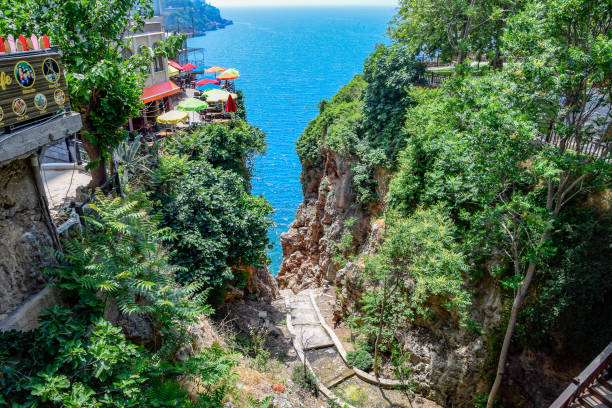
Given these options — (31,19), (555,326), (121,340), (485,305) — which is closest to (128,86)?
(31,19)

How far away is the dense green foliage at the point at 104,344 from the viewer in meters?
6.79

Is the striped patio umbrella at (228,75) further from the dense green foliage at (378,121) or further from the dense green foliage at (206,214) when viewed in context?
the dense green foliage at (206,214)

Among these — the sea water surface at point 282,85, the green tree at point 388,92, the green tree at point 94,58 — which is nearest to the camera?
the green tree at point 94,58

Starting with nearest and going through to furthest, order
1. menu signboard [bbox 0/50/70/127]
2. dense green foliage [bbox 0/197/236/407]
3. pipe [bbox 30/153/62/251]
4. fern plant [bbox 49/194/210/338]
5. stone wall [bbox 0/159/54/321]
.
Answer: dense green foliage [bbox 0/197/236/407], menu signboard [bbox 0/50/70/127], stone wall [bbox 0/159/54/321], fern plant [bbox 49/194/210/338], pipe [bbox 30/153/62/251]

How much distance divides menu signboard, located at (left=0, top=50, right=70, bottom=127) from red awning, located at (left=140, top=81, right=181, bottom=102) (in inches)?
627

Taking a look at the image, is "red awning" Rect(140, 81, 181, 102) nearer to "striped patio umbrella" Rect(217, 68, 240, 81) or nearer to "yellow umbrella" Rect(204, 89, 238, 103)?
"yellow umbrella" Rect(204, 89, 238, 103)

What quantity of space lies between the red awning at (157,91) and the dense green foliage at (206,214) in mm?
4644

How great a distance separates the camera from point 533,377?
41.6 feet

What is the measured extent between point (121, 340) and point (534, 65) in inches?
468

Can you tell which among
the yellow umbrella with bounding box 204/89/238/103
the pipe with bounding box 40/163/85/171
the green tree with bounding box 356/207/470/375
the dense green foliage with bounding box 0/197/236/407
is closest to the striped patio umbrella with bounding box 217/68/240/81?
the yellow umbrella with bounding box 204/89/238/103

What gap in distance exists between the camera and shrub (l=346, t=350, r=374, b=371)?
16.8 m

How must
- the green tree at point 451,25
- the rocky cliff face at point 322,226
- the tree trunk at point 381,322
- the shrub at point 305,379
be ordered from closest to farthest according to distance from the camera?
the tree trunk at point 381,322, the shrub at point 305,379, the green tree at point 451,25, the rocky cliff face at point 322,226

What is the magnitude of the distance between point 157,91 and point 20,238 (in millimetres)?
18859

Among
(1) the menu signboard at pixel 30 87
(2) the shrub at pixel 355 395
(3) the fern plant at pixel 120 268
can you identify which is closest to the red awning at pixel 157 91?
(3) the fern plant at pixel 120 268
